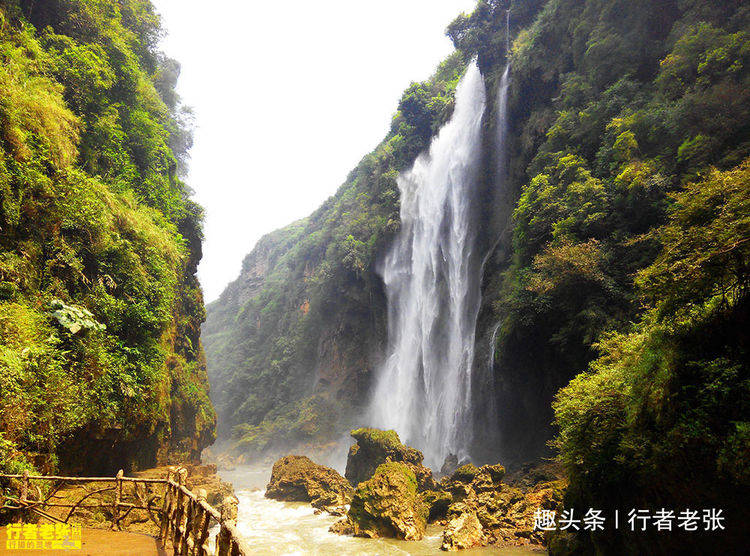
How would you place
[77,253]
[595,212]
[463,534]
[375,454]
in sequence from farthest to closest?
[375,454]
[595,212]
[463,534]
[77,253]

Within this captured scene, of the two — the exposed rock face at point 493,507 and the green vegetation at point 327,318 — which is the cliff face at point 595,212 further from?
the exposed rock face at point 493,507

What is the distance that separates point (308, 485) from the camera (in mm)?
17297

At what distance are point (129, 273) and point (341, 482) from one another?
1313 centimetres

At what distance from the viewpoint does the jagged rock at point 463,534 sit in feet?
31.2

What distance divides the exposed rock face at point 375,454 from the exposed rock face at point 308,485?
0.85 metres

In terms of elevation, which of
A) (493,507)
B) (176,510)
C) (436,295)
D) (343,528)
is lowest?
(343,528)

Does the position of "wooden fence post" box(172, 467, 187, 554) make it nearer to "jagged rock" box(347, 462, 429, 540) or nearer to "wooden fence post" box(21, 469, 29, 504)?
"wooden fence post" box(21, 469, 29, 504)

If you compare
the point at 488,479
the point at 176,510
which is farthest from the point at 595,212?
the point at 176,510

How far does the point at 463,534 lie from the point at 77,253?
12573 millimetres

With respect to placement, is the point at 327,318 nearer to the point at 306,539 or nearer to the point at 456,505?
the point at 306,539

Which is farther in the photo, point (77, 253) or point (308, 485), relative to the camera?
point (308, 485)

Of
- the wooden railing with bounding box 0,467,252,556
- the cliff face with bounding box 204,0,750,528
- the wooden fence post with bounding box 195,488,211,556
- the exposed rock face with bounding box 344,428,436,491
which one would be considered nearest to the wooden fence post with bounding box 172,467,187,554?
the wooden railing with bounding box 0,467,252,556

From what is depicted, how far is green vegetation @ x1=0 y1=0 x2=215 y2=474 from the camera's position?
7.35 metres

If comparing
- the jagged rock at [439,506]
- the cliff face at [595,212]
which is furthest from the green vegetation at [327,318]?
the jagged rock at [439,506]
